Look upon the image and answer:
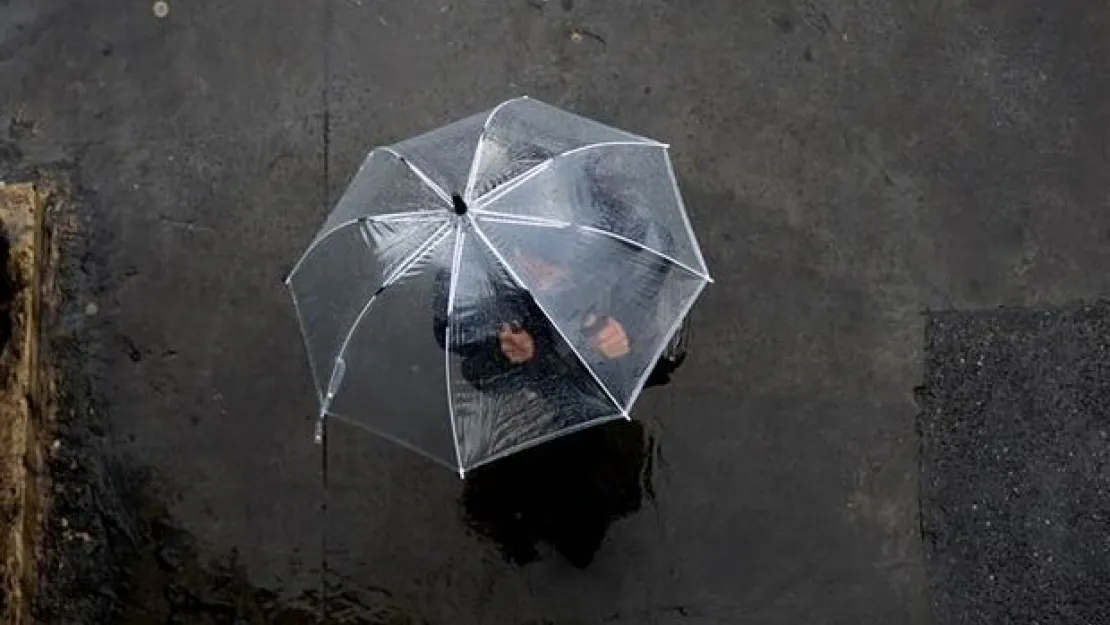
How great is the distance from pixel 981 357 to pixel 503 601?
6.50 feet

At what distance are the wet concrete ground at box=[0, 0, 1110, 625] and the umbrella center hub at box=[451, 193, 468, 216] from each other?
4.80 ft

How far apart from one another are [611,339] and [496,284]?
1.34ft

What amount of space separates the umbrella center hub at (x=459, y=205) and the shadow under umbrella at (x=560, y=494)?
1.43 metres

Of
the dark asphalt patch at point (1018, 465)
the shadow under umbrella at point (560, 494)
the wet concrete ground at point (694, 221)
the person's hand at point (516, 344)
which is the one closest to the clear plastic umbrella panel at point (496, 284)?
the person's hand at point (516, 344)

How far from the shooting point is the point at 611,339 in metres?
3.94

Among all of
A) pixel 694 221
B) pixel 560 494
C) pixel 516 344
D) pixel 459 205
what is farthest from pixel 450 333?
pixel 694 221

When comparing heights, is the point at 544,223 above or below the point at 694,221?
→ above

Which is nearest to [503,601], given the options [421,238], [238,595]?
[238,595]

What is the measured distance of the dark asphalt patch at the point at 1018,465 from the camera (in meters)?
4.90

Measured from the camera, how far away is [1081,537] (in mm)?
4910

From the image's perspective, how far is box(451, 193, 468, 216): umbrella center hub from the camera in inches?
146

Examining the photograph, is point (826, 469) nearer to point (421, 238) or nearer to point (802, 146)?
point (802, 146)

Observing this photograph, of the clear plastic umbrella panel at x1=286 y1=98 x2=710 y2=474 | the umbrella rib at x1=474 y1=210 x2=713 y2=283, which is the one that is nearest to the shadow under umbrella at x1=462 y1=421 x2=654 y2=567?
the clear plastic umbrella panel at x1=286 y1=98 x2=710 y2=474

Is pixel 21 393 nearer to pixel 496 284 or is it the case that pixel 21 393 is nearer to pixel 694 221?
pixel 496 284
